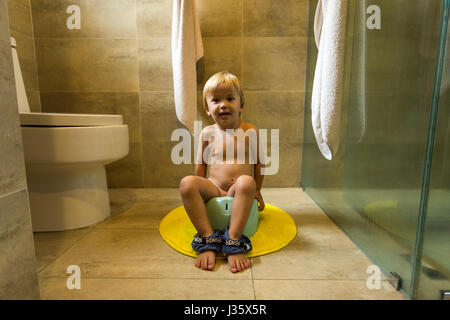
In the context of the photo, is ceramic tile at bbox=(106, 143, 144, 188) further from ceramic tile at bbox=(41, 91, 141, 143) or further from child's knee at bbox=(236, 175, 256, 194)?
child's knee at bbox=(236, 175, 256, 194)

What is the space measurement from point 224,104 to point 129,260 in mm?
543

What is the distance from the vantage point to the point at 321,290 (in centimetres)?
60

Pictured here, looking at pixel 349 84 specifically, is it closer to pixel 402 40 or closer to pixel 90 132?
pixel 402 40

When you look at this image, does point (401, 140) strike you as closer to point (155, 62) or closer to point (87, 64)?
point (155, 62)

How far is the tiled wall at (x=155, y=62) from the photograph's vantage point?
51.4 inches

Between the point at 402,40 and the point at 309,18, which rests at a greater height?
the point at 309,18

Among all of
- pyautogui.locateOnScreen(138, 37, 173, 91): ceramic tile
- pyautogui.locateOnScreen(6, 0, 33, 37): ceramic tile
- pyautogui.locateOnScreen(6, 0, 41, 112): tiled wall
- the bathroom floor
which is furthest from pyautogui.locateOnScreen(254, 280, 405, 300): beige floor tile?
pyautogui.locateOnScreen(6, 0, 33, 37): ceramic tile

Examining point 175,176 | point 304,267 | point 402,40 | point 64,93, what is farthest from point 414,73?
point 64,93

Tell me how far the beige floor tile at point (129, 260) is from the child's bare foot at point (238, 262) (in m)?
0.01

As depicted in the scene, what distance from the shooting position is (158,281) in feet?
2.09

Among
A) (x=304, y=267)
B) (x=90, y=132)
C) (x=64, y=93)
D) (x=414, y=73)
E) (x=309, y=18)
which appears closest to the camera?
(x=414, y=73)

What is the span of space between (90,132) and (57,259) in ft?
1.27

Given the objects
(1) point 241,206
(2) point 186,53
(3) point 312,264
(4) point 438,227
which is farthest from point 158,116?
(4) point 438,227

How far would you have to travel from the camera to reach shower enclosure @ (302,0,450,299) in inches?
21.1
